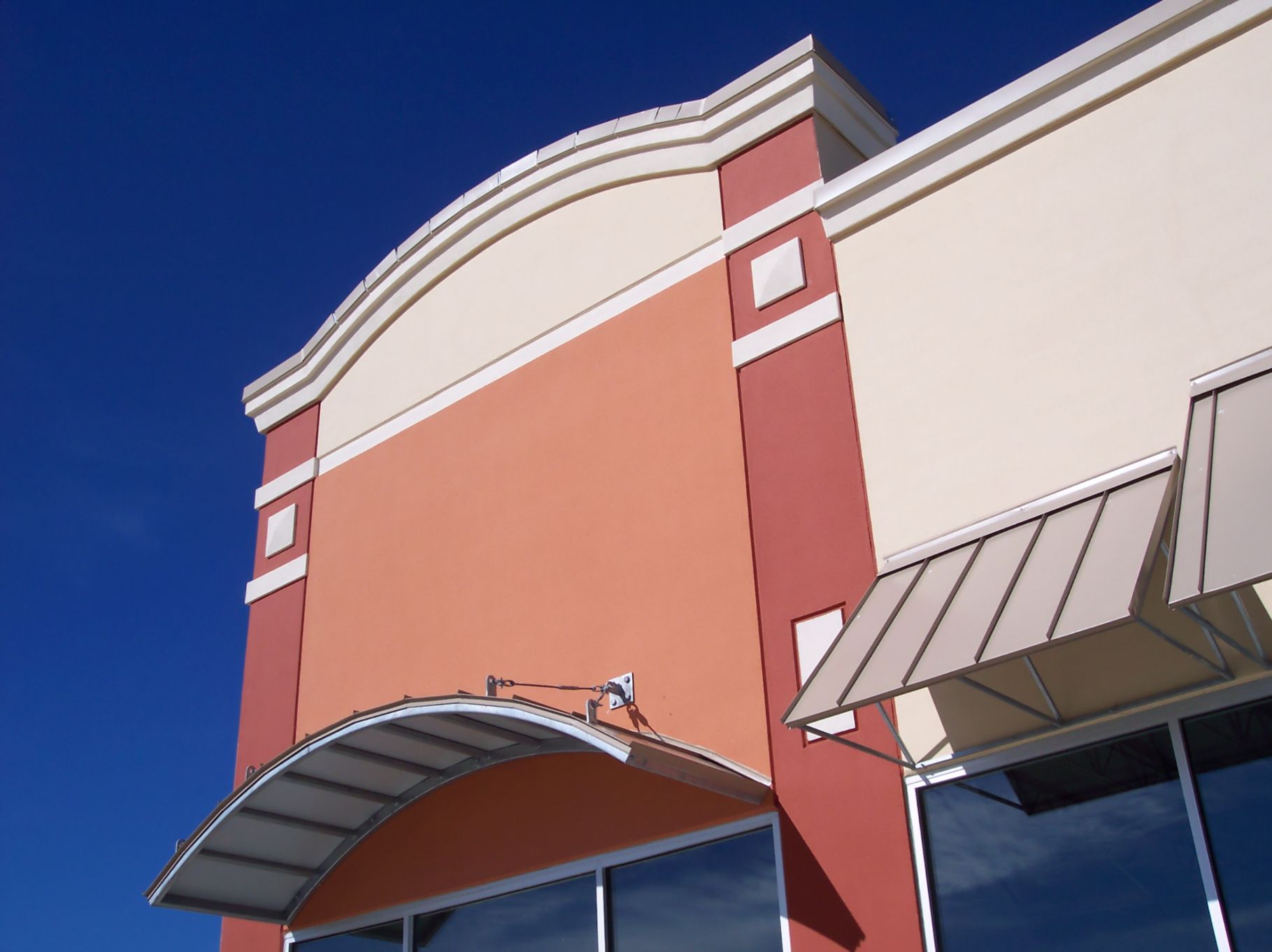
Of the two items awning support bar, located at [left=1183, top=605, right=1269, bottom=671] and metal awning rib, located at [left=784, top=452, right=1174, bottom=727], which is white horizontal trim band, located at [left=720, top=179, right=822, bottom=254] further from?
awning support bar, located at [left=1183, top=605, right=1269, bottom=671]

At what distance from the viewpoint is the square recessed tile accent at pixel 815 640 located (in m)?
9.23

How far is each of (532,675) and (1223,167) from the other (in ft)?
20.8

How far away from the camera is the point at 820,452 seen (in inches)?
392

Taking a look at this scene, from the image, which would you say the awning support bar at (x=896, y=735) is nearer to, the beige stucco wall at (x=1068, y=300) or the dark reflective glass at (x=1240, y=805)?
the beige stucco wall at (x=1068, y=300)

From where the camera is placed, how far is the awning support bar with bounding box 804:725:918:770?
7.98 m

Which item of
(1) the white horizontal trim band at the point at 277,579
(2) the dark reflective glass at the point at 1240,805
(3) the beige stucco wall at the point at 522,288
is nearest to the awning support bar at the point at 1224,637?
(2) the dark reflective glass at the point at 1240,805

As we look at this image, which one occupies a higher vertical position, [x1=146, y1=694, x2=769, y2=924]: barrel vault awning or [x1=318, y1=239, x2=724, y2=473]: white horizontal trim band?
[x1=318, y1=239, x2=724, y2=473]: white horizontal trim band

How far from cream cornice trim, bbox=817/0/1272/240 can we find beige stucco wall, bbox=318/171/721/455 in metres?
1.47

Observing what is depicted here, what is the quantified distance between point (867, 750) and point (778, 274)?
4223 mm

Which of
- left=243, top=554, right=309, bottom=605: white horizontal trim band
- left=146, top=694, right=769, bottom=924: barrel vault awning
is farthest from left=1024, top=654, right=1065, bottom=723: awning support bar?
left=243, top=554, right=309, bottom=605: white horizontal trim band

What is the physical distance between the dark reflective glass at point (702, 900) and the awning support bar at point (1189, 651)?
3174 mm

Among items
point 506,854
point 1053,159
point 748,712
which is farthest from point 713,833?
point 1053,159

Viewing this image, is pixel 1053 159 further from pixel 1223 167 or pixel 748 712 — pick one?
pixel 748 712

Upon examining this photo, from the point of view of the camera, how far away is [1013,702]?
7.64 metres
